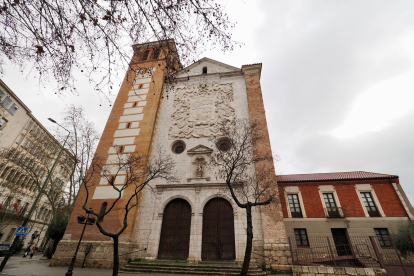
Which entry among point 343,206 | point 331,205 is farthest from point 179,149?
point 343,206

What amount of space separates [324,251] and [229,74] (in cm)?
1573

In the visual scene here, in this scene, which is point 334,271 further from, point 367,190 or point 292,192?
point 367,190

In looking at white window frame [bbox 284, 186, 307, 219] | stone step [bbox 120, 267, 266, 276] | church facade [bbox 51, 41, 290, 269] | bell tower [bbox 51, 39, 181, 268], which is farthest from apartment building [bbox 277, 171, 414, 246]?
bell tower [bbox 51, 39, 181, 268]

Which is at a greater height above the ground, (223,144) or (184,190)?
(223,144)

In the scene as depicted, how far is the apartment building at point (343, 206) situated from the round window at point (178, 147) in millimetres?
10317

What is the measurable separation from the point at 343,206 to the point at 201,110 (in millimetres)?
14804

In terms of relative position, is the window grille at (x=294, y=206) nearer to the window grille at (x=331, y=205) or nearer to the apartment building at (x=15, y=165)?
the window grille at (x=331, y=205)

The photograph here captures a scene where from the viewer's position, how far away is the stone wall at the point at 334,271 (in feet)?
26.2

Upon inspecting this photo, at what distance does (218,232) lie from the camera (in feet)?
37.8

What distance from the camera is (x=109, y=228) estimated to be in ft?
37.5

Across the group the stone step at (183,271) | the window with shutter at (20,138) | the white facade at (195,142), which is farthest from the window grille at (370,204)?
the window with shutter at (20,138)

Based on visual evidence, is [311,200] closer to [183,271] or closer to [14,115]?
[183,271]

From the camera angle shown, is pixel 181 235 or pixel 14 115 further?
pixel 14 115

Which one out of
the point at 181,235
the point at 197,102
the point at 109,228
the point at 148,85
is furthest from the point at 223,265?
the point at 148,85
